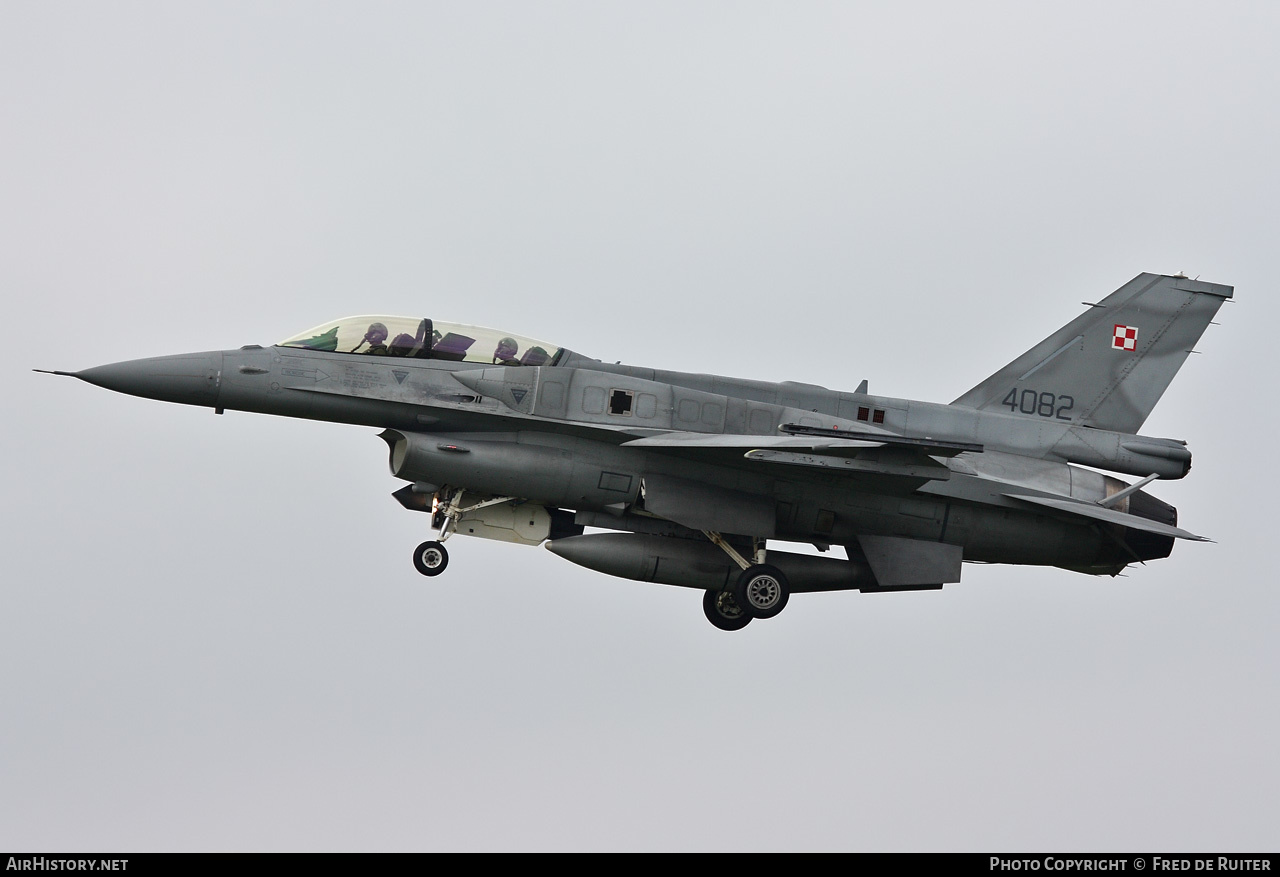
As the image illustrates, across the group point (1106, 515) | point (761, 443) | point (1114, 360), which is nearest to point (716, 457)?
point (761, 443)

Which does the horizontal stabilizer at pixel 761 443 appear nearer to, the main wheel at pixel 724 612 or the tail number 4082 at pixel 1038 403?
the main wheel at pixel 724 612

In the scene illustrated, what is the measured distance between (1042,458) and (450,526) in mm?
7854

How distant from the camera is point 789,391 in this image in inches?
807

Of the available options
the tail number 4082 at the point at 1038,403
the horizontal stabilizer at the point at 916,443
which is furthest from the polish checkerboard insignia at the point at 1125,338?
the horizontal stabilizer at the point at 916,443

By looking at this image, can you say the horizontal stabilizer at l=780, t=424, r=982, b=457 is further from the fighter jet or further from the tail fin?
Answer: the tail fin

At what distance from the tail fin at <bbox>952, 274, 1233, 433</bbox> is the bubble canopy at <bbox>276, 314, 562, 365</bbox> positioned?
617cm

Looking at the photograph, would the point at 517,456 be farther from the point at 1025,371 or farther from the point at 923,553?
the point at 1025,371

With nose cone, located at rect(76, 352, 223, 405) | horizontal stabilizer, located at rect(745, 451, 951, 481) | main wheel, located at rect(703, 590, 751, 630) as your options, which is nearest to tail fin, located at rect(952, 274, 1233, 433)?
horizontal stabilizer, located at rect(745, 451, 951, 481)
